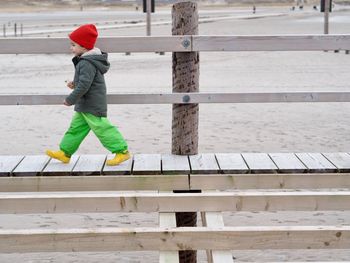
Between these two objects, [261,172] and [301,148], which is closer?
[261,172]

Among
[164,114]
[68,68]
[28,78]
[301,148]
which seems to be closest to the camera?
[301,148]

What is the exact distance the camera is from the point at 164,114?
12.8 m

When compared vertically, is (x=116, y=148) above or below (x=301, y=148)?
above

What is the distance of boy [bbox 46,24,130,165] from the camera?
589cm

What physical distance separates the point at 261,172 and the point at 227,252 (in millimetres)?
1560

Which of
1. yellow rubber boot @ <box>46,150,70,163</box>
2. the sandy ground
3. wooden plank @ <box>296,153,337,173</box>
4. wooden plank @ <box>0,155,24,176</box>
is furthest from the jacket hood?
wooden plank @ <box>296,153,337,173</box>

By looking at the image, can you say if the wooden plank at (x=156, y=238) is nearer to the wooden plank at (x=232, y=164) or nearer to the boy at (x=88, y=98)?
the wooden plank at (x=232, y=164)

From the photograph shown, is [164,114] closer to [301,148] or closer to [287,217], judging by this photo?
[301,148]

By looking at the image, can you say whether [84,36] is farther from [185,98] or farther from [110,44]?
[185,98]

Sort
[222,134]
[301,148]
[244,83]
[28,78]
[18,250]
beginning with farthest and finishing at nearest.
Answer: [28,78] → [244,83] → [222,134] → [301,148] → [18,250]

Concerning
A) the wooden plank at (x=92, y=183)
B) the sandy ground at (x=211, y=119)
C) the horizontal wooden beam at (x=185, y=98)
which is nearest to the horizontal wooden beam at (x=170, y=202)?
the wooden plank at (x=92, y=183)

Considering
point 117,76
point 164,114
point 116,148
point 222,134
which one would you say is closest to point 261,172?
point 116,148

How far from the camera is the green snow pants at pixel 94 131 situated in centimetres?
604

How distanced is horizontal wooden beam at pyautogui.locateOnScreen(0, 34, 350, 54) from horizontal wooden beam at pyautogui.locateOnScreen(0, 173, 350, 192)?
1079mm
